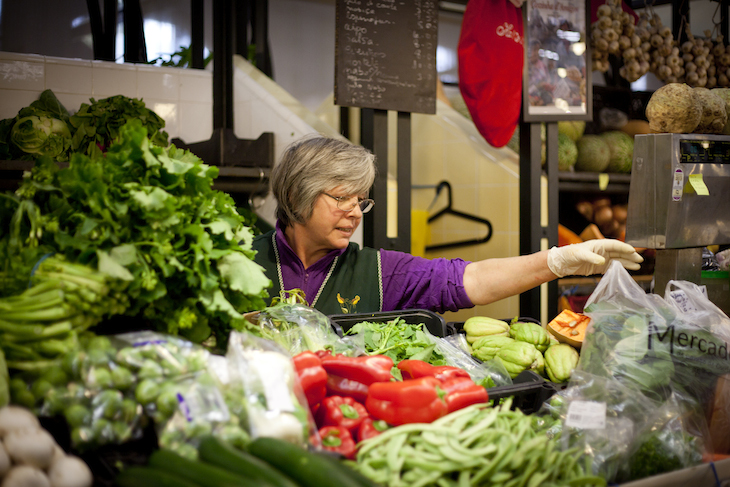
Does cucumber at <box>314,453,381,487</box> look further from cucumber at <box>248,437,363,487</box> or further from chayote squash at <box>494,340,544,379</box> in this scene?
chayote squash at <box>494,340,544,379</box>

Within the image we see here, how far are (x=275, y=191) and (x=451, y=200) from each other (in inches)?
97.2

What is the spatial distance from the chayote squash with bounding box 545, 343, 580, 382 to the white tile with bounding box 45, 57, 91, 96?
3.52m

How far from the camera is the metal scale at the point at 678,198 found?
248 centimetres

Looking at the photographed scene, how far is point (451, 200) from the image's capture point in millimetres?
4922

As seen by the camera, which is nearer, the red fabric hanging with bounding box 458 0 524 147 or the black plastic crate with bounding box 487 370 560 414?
the black plastic crate with bounding box 487 370 560 414

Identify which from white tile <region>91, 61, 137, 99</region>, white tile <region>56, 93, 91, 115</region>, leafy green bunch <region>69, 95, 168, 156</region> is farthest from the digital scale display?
white tile <region>56, 93, 91, 115</region>

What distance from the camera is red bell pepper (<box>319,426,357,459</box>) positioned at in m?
→ 1.25

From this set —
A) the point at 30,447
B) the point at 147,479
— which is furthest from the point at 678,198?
the point at 30,447

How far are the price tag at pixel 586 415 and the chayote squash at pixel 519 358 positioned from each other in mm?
440

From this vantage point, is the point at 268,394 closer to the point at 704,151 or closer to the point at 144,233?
the point at 144,233

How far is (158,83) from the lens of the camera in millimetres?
4211

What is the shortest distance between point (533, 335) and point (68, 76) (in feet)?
11.5

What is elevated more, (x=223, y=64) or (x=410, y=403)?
(x=223, y=64)

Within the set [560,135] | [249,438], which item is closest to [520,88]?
[560,135]
